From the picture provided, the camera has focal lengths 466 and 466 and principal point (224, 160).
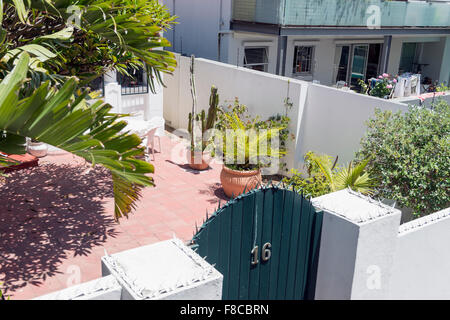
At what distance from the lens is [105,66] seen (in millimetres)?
7941

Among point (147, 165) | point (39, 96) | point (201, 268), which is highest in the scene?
point (39, 96)

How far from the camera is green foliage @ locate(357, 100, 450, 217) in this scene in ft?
21.1

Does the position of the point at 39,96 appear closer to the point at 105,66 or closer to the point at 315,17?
the point at 105,66

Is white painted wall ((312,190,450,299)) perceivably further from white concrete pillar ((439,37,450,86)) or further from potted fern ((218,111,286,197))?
white concrete pillar ((439,37,450,86))

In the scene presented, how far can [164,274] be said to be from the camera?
3113mm

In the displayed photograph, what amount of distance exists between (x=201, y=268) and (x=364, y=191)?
4271mm

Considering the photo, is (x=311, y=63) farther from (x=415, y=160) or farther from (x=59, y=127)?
(x=59, y=127)

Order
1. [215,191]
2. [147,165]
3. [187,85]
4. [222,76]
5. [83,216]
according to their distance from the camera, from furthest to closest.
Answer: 1. [187,85]
2. [222,76]
3. [215,191]
4. [83,216]
5. [147,165]

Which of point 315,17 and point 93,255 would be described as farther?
point 315,17

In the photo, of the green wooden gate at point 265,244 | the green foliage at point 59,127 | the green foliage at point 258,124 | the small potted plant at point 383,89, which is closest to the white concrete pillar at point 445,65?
the small potted plant at point 383,89

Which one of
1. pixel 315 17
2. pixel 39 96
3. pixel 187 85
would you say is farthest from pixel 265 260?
pixel 315 17

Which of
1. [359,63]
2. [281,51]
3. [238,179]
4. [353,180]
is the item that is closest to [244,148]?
[238,179]
